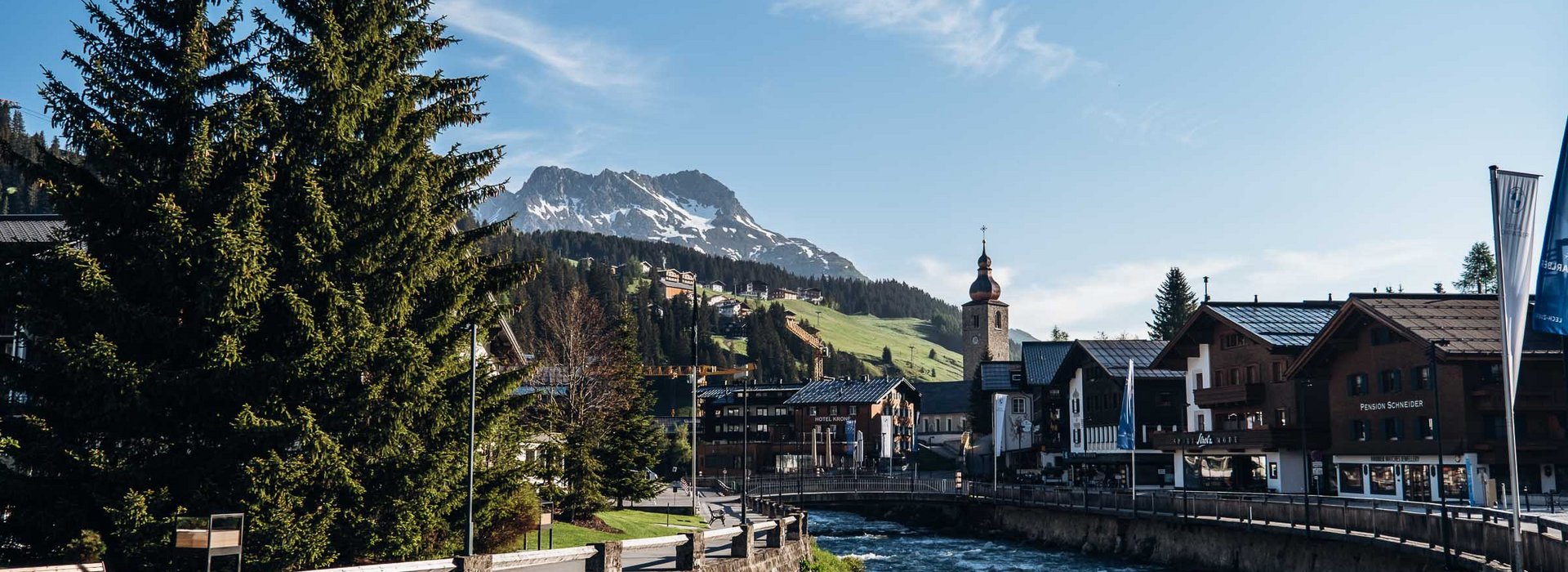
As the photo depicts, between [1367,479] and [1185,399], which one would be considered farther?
[1185,399]

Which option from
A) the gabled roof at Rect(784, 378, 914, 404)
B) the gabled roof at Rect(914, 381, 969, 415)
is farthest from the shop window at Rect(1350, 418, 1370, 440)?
the gabled roof at Rect(914, 381, 969, 415)

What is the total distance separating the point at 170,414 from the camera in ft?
73.5

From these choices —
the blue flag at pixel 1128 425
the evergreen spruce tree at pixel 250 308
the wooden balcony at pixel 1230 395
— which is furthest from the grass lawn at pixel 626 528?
the wooden balcony at pixel 1230 395

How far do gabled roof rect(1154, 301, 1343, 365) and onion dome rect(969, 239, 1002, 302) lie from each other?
104571 mm

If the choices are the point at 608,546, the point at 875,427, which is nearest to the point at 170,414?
the point at 608,546

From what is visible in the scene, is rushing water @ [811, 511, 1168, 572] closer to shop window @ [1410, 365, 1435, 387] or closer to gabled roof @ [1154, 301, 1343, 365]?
shop window @ [1410, 365, 1435, 387]

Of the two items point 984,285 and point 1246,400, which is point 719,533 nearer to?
point 1246,400

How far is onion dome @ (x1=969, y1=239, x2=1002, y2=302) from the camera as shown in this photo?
17850cm

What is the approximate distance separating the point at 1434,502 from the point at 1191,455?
74.3 ft

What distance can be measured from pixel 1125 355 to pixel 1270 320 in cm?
2098

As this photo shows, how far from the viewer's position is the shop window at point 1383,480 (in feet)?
176

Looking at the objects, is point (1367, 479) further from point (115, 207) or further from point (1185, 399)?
point (115, 207)

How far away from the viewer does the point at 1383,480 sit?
179ft

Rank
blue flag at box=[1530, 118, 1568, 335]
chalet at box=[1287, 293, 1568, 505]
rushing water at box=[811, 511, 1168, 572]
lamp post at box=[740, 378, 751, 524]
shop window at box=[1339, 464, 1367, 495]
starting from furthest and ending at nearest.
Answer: shop window at box=[1339, 464, 1367, 495] < rushing water at box=[811, 511, 1168, 572] < chalet at box=[1287, 293, 1568, 505] < lamp post at box=[740, 378, 751, 524] < blue flag at box=[1530, 118, 1568, 335]
